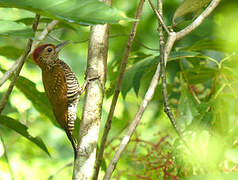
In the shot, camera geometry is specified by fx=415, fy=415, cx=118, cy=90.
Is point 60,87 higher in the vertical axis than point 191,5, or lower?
lower

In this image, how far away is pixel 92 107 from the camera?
6.06 ft

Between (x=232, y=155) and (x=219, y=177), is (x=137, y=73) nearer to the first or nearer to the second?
(x=232, y=155)

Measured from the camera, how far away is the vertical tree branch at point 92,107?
171 cm

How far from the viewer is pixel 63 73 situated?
3.50 metres

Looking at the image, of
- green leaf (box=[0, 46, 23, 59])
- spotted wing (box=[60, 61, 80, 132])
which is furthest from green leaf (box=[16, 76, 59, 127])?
spotted wing (box=[60, 61, 80, 132])

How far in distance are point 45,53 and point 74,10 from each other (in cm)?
268

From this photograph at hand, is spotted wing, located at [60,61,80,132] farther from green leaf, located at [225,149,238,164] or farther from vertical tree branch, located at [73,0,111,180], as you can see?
green leaf, located at [225,149,238,164]

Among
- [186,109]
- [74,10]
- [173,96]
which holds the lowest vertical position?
[173,96]

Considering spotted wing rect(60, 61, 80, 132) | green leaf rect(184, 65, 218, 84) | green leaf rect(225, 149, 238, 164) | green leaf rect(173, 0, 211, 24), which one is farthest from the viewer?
spotted wing rect(60, 61, 80, 132)

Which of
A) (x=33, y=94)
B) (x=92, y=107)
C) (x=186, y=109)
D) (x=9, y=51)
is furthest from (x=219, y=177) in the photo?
(x=9, y=51)

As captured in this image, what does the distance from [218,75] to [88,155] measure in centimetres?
112

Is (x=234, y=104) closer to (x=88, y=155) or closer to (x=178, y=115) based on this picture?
(x=178, y=115)

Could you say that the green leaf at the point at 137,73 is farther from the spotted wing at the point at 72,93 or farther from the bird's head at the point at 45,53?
the bird's head at the point at 45,53

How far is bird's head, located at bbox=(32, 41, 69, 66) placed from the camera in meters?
3.73
